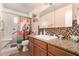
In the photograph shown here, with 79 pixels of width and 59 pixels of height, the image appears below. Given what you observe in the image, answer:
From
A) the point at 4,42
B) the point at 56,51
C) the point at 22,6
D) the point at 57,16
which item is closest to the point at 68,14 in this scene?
the point at 57,16

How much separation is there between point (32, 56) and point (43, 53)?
0.19m

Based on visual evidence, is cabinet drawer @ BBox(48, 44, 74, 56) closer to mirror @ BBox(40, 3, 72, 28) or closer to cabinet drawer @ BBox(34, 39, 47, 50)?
cabinet drawer @ BBox(34, 39, 47, 50)

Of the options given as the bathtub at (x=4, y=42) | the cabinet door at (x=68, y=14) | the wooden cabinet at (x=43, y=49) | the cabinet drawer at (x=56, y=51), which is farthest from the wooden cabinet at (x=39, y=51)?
the cabinet door at (x=68, y=14)

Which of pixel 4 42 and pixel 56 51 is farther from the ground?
pixel 4 42

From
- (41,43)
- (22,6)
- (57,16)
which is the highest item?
(22,6)

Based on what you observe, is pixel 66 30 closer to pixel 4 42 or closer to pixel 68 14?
pixel 68 14

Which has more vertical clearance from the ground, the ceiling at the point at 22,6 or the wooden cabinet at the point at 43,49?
the ceiling at the point at 22,6

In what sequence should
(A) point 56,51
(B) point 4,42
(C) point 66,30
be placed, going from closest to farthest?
(A) point 56,51, (B) point 4,42, (C) point 66,30

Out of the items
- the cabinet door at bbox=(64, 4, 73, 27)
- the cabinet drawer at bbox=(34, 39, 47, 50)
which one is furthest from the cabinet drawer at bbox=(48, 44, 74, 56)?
the cabinet door at bbox=(64, 4, 73, 27)

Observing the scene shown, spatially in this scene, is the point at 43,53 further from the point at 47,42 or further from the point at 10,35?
Answer: the point at 10,35

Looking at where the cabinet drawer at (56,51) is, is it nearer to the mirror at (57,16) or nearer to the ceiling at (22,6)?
the mirror at (57,16)

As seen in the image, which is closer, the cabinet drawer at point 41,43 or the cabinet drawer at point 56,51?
the cabinet drawer at point 56,51

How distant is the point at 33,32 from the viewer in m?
1.76

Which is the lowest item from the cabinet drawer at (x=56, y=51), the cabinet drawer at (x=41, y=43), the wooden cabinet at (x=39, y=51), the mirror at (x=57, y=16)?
the wooden cabinet at (x=39, y=51)
